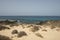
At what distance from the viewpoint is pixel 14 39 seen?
427 inches

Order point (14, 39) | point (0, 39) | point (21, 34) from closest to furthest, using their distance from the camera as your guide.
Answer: point (0, 39)
point (14, 39)
point (21, 34)

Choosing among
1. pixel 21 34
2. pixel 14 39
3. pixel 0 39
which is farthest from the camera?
pixel 21 34

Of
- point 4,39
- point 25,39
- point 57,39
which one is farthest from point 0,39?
point 57,39

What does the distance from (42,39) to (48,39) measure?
19.8 inches

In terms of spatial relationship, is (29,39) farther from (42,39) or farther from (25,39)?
(42,39)

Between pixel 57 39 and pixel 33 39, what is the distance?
2.09 m

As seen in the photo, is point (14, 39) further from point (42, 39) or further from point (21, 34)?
point (42, 39)

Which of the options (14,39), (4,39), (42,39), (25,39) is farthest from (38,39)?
(4,39)

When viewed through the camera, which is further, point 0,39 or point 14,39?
point 14,39

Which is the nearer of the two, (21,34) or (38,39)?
(38,39)

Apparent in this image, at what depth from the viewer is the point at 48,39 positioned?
11.3 meters

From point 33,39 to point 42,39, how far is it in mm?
828

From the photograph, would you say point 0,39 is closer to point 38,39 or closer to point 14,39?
point 14,39

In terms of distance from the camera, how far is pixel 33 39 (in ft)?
36.0
